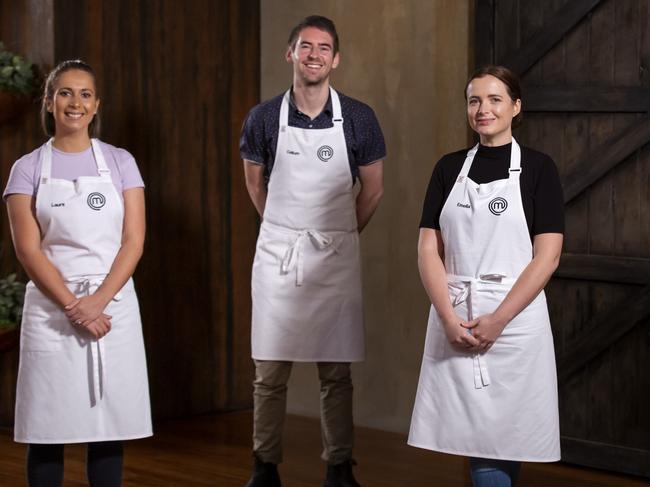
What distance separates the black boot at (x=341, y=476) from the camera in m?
3.79

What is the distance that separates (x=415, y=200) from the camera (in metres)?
4.67

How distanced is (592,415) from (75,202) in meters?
2.04

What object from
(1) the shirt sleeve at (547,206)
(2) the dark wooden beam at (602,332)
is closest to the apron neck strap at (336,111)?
(1) the shirt sleeve at (547,206)

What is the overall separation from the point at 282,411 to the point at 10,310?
1.33m

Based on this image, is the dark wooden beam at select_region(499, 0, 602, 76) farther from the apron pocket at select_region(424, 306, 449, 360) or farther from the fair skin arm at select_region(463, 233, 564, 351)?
the apron pocket at select_region(424, 306, 449, 360)

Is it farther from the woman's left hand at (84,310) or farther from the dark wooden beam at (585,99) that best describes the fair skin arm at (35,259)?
the dark wooden beam at (585,99)

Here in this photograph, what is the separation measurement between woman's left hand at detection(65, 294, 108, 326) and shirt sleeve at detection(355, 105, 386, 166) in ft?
3.53

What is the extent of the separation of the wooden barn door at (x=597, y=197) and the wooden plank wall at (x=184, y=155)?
1.37 metres

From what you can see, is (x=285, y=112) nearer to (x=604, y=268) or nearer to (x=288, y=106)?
(x=288, y=106)

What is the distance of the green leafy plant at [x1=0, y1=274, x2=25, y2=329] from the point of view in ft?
14.8

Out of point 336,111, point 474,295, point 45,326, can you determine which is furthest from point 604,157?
point 45,326

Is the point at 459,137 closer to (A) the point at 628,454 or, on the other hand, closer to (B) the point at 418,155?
(B) the point at 418,155

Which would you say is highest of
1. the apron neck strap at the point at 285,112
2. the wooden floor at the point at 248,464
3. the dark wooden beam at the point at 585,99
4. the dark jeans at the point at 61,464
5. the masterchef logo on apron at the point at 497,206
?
the dark wooden beam at the point at 585,99

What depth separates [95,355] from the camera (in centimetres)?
313
